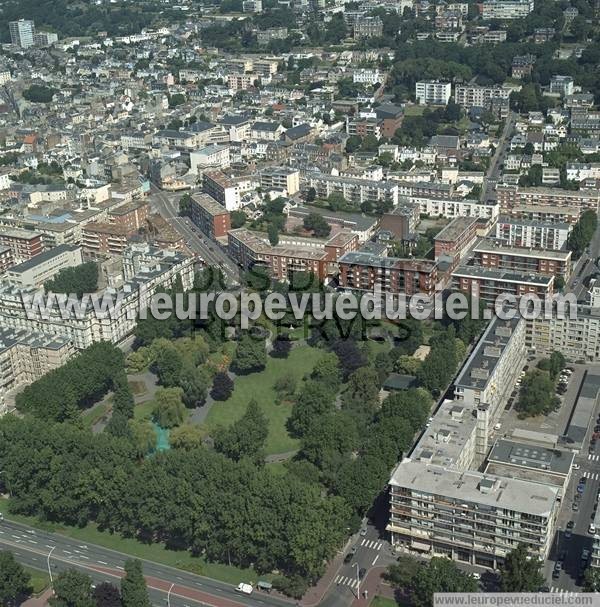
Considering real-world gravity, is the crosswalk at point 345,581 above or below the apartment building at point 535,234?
below

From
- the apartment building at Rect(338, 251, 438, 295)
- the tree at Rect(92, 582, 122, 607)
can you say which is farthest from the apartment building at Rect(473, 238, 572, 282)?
the tree at Rect(92, 582, 122, 607)

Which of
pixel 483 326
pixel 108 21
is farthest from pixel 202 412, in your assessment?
pixel 108 21

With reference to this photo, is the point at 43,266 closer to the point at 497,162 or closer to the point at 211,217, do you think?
the point at 211,217

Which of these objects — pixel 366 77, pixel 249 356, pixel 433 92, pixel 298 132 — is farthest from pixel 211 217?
pixel 366 77

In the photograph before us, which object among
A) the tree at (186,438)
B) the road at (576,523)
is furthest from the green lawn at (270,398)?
the road at (576,523)

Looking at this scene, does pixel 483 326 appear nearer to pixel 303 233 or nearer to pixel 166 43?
pixel 303 233

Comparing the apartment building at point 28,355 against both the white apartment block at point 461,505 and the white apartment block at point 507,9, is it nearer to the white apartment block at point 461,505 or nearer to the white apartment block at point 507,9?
the white apartment block at point 461,505
